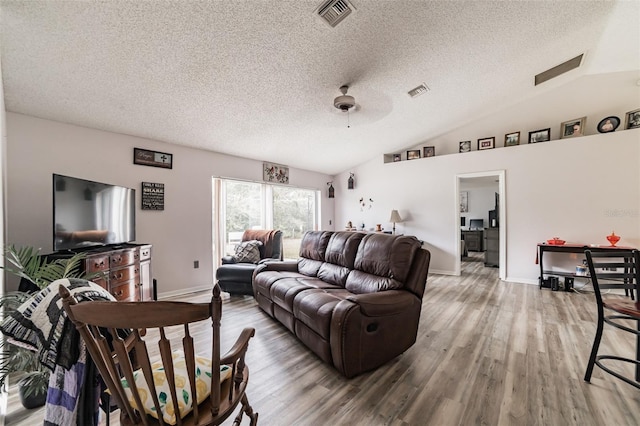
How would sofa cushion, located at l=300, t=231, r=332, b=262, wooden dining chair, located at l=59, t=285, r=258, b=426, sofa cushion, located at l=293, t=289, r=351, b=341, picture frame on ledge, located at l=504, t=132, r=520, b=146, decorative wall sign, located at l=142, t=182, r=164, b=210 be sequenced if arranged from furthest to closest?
picture frame on ledge, located at l=504, t=132, r=520, b=146 → decorative wall sign, located at l=142, t=182, r=164, b=210 → sofa cushion, located at l=300, t=231, r=332, b=262 → sofa cushion, located at l=293, t=289, r=351, b=341 → wooden dining chair, located at l=59, t=285, r=258, b=426

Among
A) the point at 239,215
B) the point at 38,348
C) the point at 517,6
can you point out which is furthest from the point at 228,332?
the point at 517,6

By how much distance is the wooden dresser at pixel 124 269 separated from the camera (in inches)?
94.0

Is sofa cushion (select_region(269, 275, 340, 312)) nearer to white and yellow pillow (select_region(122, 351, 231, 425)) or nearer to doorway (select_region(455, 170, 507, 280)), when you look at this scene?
white and yellow pillow (select_region(122, 351, 231, 425))

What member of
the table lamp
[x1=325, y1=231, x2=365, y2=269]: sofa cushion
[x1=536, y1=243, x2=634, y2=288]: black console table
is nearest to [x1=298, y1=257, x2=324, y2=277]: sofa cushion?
[x1=325, y1=231, x2=365, y2=269]: sofa cushion

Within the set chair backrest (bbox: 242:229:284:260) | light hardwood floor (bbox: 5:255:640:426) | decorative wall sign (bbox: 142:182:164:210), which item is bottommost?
light hardwood floor (bbox: 5:255:640:426)

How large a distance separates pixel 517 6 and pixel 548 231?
3661mm

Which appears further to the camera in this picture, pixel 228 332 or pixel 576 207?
pixel 576 207

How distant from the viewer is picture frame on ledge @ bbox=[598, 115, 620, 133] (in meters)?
3.99

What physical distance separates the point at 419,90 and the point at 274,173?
3.17 meters

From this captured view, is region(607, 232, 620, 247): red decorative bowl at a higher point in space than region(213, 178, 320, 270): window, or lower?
lower

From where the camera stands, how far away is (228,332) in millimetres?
2697

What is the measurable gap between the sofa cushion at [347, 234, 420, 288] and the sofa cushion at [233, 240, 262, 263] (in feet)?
6.40

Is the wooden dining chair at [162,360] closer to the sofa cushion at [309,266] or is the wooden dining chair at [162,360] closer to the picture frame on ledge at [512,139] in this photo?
the sofa cushion at [309,266]

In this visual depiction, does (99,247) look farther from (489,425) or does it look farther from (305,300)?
(489,425)
